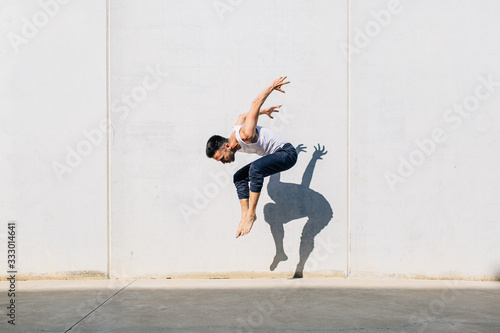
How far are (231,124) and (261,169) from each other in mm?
1021

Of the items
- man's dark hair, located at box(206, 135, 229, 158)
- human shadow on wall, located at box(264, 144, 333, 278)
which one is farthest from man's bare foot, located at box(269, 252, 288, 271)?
man's dark hair, located at box(206, 135, 229, 158)

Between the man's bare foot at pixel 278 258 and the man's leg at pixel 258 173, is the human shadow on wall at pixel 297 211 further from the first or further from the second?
the man's leg at pixel 258 173

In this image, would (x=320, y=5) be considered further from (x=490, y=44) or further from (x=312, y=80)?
(x=490, y=44)

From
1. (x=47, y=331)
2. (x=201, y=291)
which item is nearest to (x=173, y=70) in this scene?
(x=201, y=291)

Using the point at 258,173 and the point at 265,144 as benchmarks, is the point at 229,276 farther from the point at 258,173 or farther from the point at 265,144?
the point at 265,144

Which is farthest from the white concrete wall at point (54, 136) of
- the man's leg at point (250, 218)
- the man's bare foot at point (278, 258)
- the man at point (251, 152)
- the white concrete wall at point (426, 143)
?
the white concrete wall at point (426, 143)

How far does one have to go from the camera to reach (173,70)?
6680 mm

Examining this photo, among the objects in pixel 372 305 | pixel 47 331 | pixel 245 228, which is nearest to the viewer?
pixel 47 331

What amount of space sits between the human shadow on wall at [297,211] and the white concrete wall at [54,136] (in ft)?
6.87

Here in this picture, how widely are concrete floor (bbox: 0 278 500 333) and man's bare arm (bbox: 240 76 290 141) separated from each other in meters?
1.76

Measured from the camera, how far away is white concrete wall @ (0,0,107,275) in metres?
6.64

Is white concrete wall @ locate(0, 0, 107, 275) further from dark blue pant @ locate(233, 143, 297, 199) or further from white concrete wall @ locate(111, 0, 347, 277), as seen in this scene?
dark blue pant @ locate(233, 143, 297, 199)

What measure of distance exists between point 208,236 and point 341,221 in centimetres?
166

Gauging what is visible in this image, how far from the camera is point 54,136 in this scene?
667 centimetres
